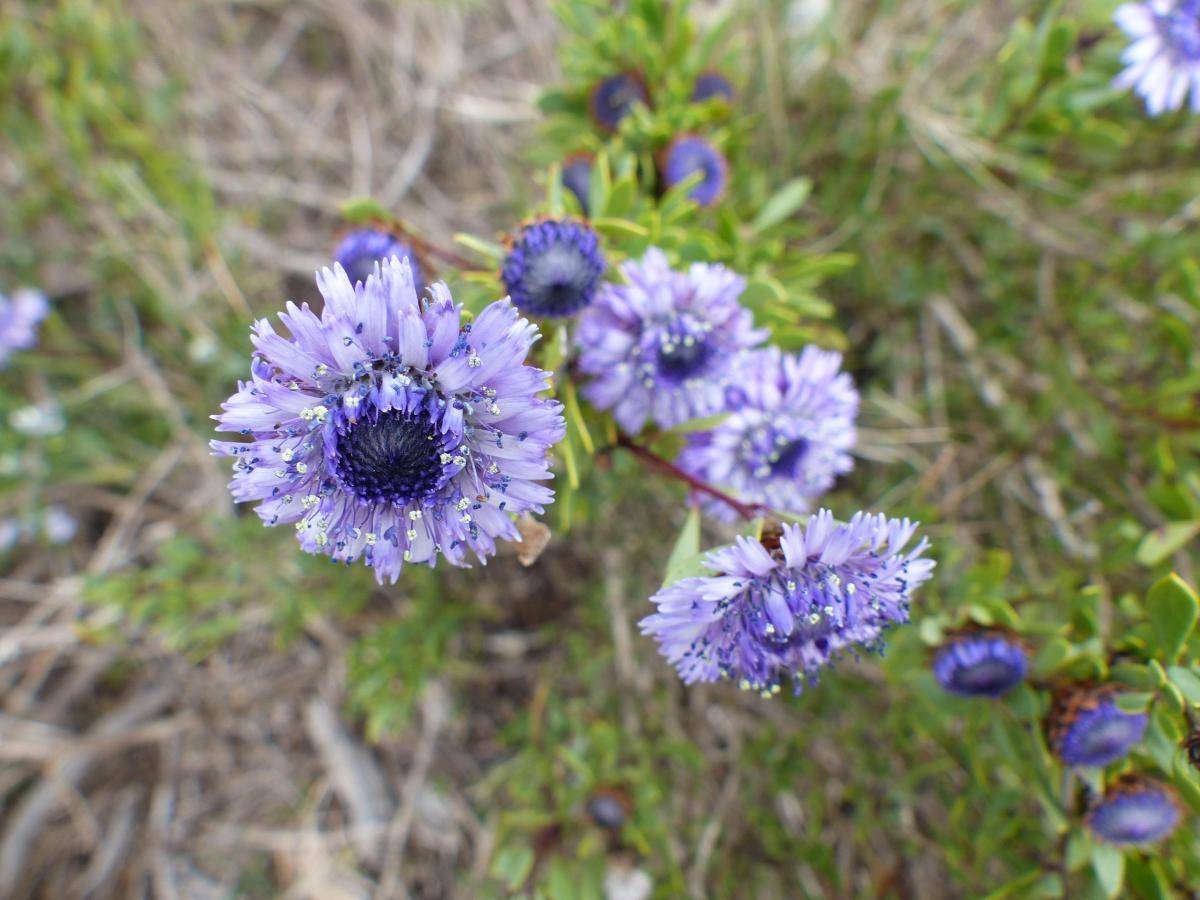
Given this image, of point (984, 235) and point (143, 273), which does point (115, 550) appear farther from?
point (984, 235)

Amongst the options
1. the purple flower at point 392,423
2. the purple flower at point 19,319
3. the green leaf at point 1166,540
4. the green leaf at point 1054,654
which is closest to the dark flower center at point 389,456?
the purple flower at point 392,423

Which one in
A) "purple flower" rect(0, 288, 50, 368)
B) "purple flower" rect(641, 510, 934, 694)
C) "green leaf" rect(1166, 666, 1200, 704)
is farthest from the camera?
"purple flower" rect(0, 288, 50, 368)

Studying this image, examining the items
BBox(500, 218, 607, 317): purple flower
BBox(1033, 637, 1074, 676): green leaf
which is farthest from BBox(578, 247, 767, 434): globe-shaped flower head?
BBox(1033, 637, 1074, 676): green leaf

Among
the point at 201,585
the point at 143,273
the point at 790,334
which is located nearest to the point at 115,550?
the point at 201,585

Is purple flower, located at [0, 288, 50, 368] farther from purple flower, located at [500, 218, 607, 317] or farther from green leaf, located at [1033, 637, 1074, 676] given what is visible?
green leaf, located at [1033, 637, 1074, 676]

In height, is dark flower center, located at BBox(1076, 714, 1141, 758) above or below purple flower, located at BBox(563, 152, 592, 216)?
below

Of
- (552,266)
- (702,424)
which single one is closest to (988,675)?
(702,424)

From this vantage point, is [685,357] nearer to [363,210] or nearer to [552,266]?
[552,266]

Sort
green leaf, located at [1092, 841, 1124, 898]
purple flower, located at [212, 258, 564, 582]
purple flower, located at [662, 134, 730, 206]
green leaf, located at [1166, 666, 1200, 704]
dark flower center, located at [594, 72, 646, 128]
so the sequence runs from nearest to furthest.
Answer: purple flower, located at [212, 258, 564, 582] → green leaf, located at [1166, 666, 1200, 704] → green leaf, located at [1092, 841, 1124, 898] → purple flower, located at [662, 134, 730, 206] → dark flower center, located at [594, 72, 646, 128]

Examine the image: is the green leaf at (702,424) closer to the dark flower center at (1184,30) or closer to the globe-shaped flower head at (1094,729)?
the globe-shaped flower head at (1094,729)

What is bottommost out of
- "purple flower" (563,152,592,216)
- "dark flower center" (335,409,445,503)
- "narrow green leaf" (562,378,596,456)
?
"dark flower center" (335,409,445,503)
